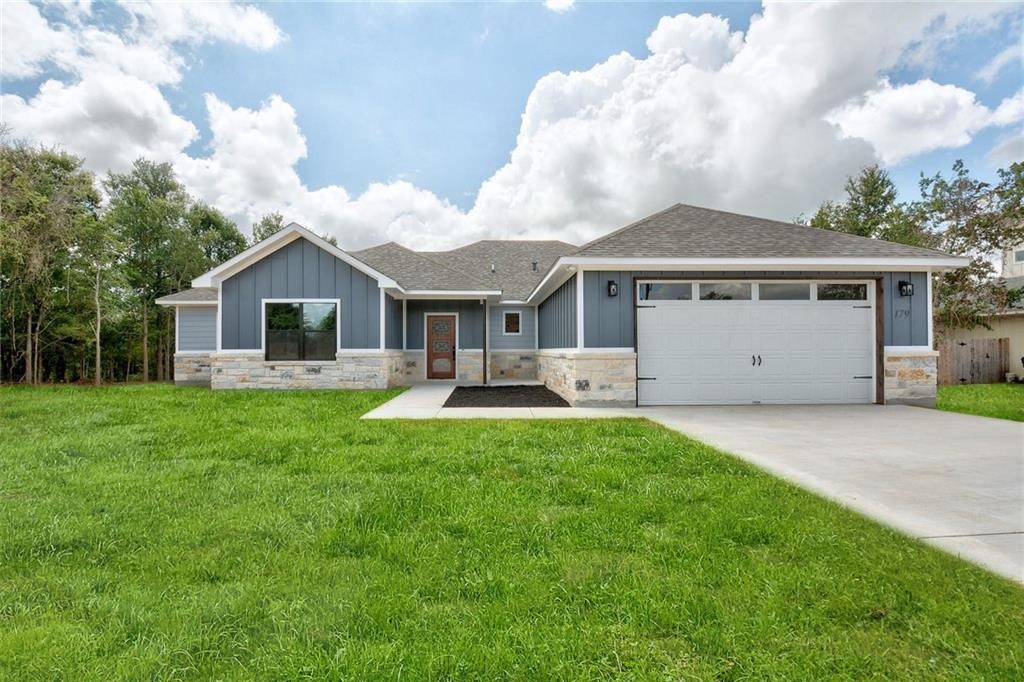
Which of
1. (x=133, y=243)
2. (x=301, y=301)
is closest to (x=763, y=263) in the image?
(x=301, y=301)

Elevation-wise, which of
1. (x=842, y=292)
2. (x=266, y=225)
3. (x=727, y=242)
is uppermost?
(x=266, y=225)

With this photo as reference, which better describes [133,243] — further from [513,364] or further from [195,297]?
[513,364]

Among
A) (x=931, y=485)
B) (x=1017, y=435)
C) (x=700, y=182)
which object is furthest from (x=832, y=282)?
(x=700, y=182)

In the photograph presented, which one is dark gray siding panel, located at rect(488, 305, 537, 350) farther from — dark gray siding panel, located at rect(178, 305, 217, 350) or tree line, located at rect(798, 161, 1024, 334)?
tree line, located at rect(798, 161, 1024, 334)

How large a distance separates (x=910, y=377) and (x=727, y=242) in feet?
14.9

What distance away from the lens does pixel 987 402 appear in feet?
30.7

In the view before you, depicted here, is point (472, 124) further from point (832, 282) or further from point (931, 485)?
point (931, 485)

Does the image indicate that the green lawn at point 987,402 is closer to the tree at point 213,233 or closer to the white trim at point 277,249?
the white trim at point 277,249

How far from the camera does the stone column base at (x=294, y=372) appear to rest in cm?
1161

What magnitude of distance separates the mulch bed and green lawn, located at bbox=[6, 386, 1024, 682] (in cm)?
447

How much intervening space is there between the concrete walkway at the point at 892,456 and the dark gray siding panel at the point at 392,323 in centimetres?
371

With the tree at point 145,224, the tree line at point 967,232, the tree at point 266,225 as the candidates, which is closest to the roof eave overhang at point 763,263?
the tree line at point 967,232

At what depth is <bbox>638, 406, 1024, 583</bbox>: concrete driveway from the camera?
117 inches

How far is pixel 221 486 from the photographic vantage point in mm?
3760
